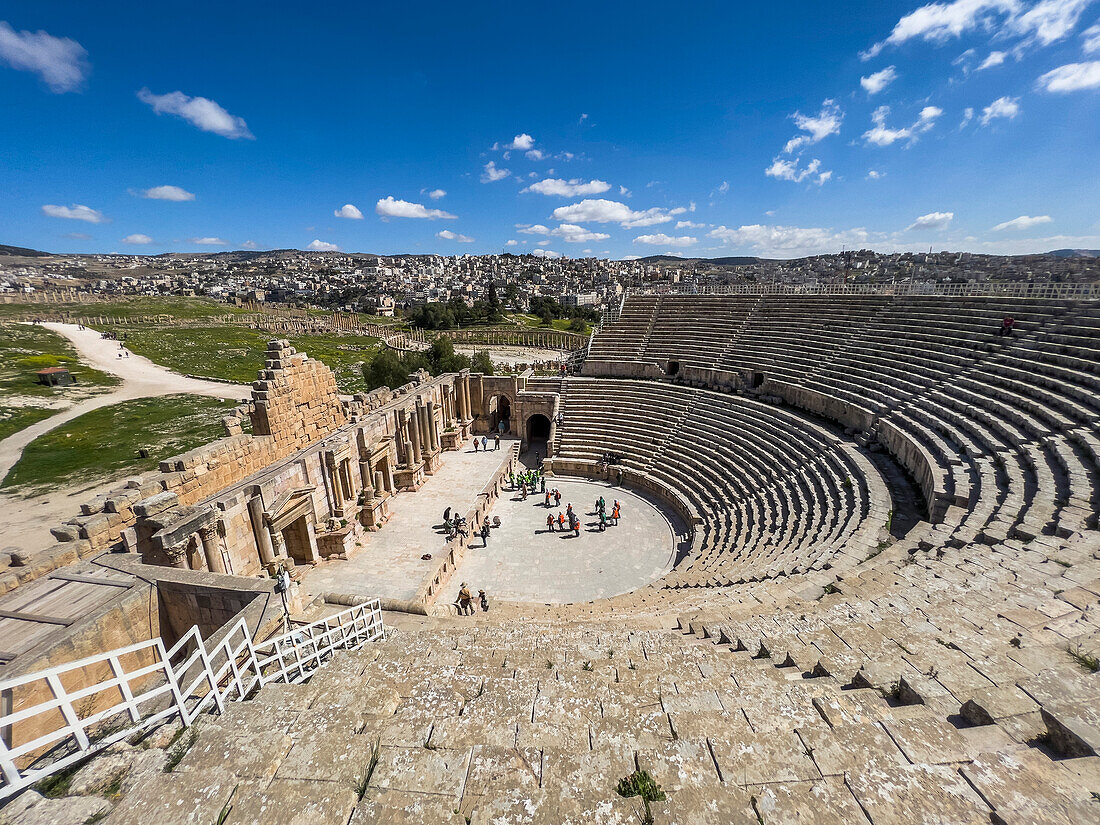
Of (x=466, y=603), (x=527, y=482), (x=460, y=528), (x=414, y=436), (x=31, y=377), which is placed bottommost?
(x=527, y=482)

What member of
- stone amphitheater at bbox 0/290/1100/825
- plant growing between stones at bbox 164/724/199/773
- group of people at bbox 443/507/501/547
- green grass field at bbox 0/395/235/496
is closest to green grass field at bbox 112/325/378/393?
green grass field at bbox 0/395/235/496

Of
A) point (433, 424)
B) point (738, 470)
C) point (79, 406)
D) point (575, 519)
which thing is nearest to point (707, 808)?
point (575, 519)

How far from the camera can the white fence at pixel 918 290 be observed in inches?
738

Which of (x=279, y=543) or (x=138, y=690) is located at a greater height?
(x=138, y=690)

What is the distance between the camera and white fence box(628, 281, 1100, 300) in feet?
61.5

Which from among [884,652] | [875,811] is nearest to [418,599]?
[884,652]

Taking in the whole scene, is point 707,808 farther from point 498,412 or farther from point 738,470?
point 498,412

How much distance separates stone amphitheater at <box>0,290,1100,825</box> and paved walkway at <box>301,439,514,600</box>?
0.24 meters

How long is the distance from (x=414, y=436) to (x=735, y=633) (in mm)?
18442

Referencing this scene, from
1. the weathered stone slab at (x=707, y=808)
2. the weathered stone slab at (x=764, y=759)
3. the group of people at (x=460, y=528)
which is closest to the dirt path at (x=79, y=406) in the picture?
the group of people at (x=460, y=528)

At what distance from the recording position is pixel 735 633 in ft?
22.6

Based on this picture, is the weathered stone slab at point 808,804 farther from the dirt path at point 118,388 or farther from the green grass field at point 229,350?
the green grass field at point 229,350

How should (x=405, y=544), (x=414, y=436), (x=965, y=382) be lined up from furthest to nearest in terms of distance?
1. (x=414, y=436)
2. (x=405, y=544)
3. (x=965, y=382)

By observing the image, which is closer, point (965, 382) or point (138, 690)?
point (138, 690)
